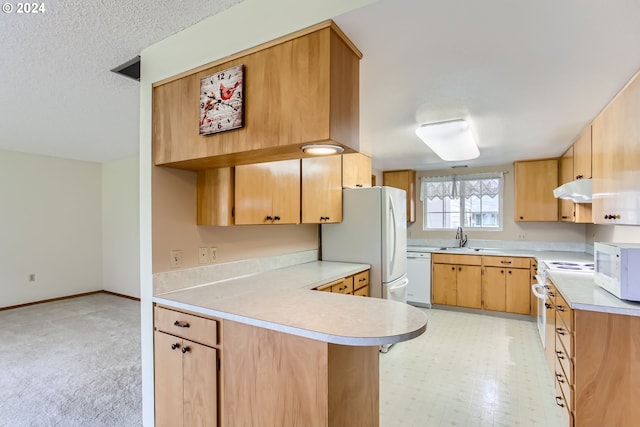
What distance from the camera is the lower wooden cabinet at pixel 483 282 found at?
4277mm

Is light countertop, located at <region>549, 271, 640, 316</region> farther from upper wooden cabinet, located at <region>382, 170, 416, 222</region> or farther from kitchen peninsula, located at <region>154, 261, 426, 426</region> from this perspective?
upper wooden cabinet, located at <region>382, 170, 416, 222</region>

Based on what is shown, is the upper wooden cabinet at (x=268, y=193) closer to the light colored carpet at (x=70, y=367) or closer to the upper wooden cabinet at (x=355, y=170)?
the upper wooden cabinet at (x=355, y=170)

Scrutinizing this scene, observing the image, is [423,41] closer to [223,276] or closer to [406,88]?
[406,88]

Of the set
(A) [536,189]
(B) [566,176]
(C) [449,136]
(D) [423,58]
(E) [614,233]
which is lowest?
(E) [614,233]

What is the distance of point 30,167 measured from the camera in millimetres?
5004

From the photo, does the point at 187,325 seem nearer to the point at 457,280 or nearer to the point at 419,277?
the point at 419,277

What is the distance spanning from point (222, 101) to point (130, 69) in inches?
39.1

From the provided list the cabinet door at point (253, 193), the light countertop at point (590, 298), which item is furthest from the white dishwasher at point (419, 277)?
the cabinet door at point (253, 193)

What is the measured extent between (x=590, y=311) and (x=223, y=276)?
7.64 feet

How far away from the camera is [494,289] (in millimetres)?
4457

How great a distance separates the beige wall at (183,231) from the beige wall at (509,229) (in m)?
3.66

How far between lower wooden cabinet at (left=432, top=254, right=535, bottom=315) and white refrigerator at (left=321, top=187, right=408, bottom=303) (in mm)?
1437

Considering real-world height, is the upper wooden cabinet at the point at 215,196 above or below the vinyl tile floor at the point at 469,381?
above

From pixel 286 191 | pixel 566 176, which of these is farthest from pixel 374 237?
pixel 566 176
